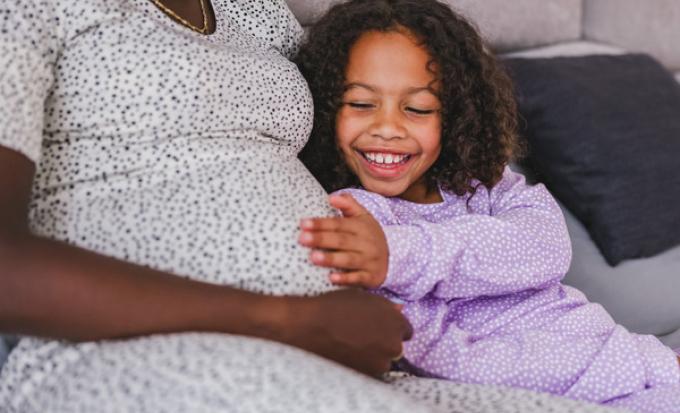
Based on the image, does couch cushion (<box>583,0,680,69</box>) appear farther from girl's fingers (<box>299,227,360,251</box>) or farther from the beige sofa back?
girl's fingers (<box>299,227,360,251</box>)

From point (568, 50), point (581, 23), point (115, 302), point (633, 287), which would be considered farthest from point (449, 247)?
point (581, 23)

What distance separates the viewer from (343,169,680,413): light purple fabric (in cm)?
122

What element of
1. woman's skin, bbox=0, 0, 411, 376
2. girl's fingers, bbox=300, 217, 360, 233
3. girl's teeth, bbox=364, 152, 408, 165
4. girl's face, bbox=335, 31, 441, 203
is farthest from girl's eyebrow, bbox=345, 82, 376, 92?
→ woman's skin, bbox=0, 0, 411, 376

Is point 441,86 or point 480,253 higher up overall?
point 441,86

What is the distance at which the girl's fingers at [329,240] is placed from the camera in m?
1.02

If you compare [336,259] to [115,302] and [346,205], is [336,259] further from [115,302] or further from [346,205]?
[115,302]

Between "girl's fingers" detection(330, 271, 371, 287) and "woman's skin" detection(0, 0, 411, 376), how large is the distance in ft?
0.17

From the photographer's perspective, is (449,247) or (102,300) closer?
(102,300)

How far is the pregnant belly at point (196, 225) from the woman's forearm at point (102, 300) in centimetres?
5

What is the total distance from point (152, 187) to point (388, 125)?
1.63 feet

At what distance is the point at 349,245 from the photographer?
1.08m

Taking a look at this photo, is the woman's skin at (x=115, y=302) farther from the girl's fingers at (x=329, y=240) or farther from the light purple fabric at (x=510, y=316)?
the light purple fabric at (x=510, y=316)

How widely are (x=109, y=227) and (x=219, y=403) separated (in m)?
0.30

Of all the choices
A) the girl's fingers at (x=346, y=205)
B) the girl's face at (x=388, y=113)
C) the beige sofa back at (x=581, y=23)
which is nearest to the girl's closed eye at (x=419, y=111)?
the girl's face at (x=388, y=113)
